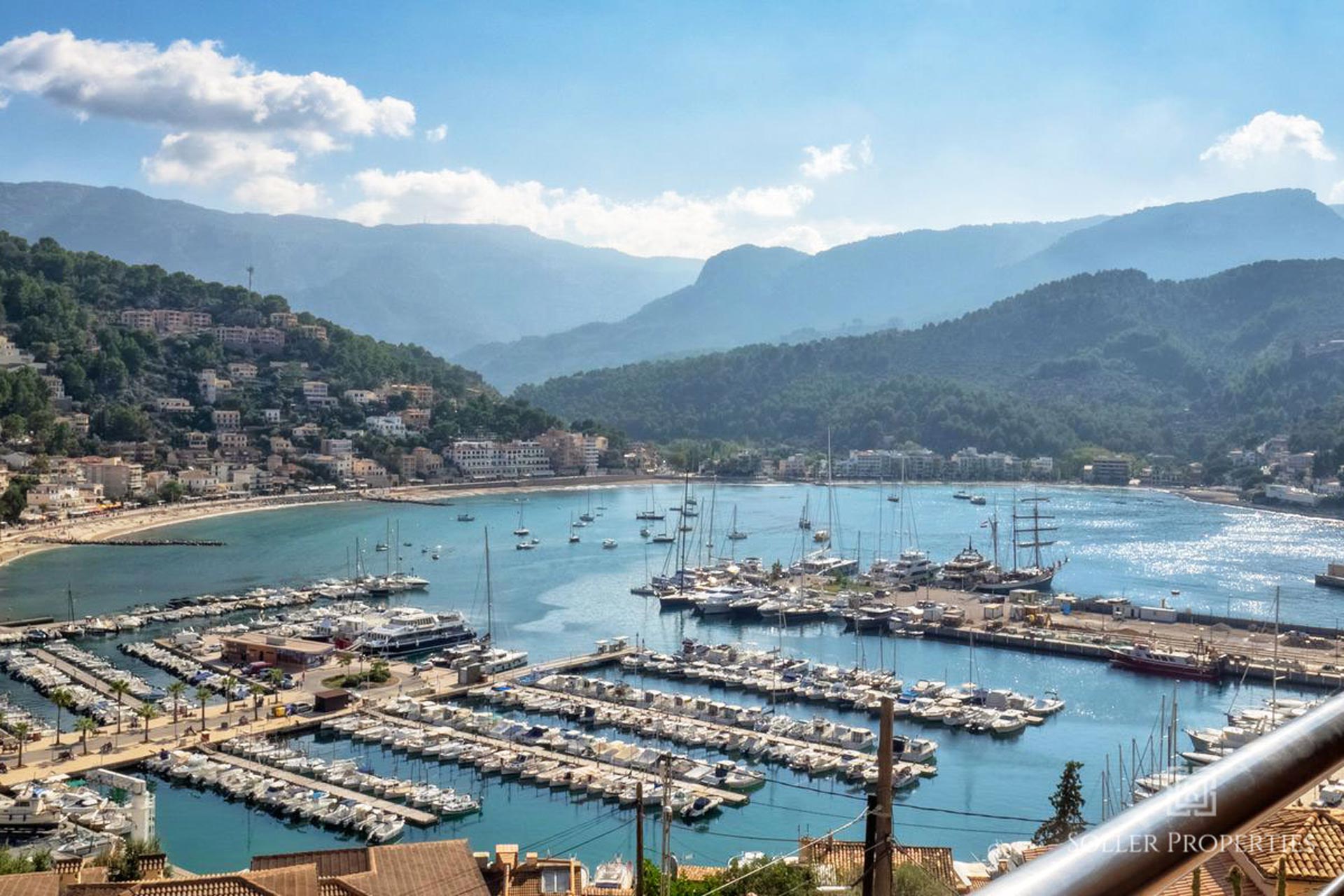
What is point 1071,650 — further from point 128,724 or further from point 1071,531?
point 1071,531

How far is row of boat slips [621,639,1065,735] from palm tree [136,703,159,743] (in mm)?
5222

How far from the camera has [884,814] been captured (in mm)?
2268

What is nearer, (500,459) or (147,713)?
(147,713)

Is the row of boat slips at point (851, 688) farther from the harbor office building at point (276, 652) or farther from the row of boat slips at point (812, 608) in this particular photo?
the harbor office building at point (276, 652)

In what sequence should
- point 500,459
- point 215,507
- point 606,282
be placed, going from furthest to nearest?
point 606,282
point 500,459
point 215,507

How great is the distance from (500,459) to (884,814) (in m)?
36.4

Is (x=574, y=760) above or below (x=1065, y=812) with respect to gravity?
below

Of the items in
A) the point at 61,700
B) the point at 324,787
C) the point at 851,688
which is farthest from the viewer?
the point at 851,688

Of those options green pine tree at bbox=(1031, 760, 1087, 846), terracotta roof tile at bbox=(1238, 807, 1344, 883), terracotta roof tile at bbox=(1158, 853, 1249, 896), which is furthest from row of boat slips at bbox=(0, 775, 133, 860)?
terracotta roof tile at bbox=(1158, 853, 1249, 896)

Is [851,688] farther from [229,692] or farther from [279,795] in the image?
[229,692]

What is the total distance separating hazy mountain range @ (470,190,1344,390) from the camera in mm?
103188

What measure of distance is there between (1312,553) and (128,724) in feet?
76.6

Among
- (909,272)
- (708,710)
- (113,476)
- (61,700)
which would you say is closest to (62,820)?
(61,700)

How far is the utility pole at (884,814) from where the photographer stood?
88.2 inches
